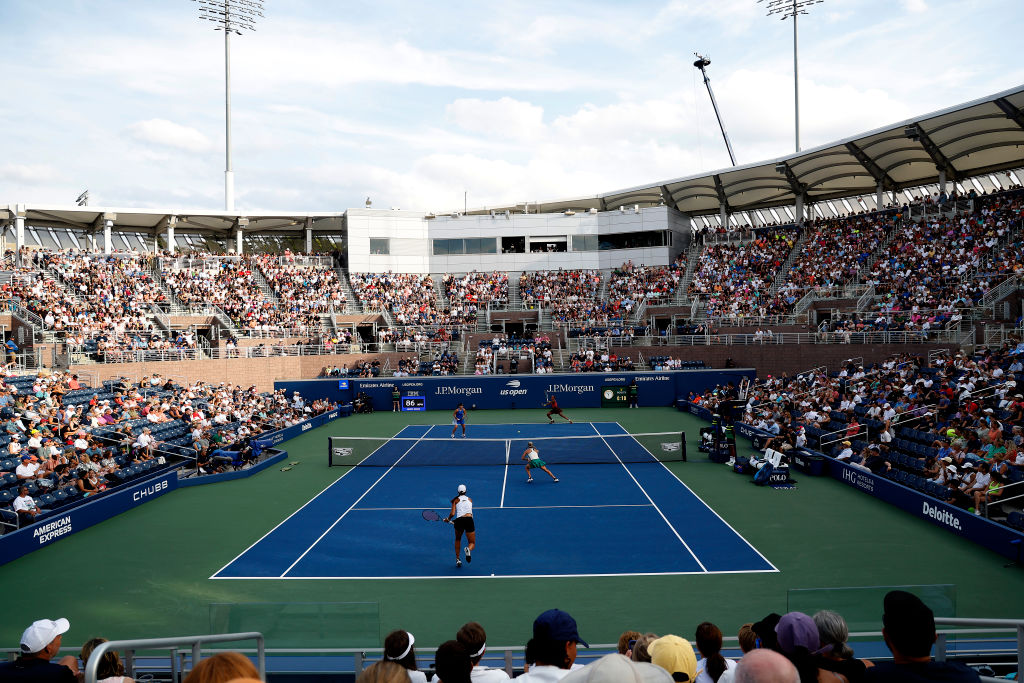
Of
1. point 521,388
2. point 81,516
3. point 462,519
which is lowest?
point 81,516

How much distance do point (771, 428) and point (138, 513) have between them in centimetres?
2107

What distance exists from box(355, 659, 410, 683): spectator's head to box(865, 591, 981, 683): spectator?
2212 mm

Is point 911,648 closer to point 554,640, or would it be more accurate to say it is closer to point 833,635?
point 833,635

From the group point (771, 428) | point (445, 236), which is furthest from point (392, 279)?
point (771, 428)

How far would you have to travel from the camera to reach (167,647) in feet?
18.4

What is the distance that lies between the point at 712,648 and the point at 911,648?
1.94m

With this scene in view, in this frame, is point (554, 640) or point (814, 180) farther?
point (814, 180)

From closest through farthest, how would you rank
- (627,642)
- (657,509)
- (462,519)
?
(627,642) < (462,519) < (657,509)

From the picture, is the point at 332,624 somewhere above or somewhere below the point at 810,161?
below

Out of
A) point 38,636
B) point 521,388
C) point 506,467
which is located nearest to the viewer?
point 38,636

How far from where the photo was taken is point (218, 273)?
49344 millimetres

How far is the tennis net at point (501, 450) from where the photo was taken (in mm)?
24812

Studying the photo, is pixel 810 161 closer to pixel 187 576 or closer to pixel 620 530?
pixel 620 530

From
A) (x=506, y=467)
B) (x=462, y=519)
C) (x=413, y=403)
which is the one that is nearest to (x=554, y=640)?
(x=462, y=519)
